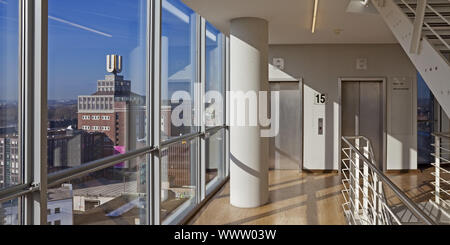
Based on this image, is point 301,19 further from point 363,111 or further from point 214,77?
point 363,111

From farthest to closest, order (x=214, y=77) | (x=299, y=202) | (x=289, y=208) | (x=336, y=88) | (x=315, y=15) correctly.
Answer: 1. (x=336, y=88)
2. (x=214, y=77)
3. (x=299, y=202)
4. (x=289, y=208)
5. (x=315, y=15)

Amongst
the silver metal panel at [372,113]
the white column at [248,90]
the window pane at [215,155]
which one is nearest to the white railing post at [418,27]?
the white column at [248,90]

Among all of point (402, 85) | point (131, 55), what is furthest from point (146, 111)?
point (402, 85)

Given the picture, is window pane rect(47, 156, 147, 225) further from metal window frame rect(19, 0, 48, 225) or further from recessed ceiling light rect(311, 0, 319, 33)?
recessed ceiling light rect(311, 0, 319, 33)

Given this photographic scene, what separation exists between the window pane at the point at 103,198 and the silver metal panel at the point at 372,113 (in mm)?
5532

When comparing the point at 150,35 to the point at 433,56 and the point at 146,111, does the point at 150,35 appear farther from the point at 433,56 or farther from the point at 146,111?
the point at 433,56

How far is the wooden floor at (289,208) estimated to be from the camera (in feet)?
14.5

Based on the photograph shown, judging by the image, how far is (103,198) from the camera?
267 cm

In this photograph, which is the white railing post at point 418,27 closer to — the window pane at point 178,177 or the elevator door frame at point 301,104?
the window pane at point 178,177

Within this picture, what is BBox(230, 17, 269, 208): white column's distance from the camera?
4879 mm

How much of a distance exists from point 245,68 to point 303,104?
2992mm

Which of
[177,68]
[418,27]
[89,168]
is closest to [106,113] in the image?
[89,168]

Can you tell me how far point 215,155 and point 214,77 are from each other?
4.46ft

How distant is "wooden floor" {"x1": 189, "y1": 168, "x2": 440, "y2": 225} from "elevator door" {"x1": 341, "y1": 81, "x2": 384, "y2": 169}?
0.88m
